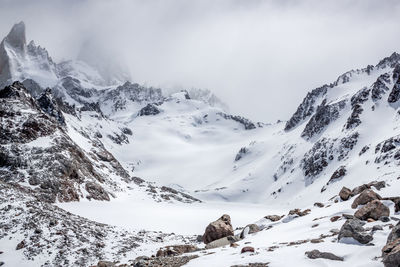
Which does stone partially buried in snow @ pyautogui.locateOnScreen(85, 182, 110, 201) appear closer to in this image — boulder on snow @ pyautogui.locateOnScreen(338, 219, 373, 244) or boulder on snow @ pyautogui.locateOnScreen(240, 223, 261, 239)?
boulder on snow @ pyautogui.locateOnScreen(240, 223, 261, 239)

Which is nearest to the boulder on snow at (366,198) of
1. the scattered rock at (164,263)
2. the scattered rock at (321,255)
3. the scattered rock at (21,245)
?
the scattered rock at (321,255)

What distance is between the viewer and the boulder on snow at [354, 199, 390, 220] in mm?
17016

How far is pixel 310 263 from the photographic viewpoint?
1293cm

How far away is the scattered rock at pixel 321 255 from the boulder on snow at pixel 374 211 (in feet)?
17.9

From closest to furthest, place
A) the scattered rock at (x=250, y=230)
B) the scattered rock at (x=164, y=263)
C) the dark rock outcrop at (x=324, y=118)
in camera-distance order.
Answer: the scattered rock at (x=164, y=263) → the scattered rock at (x=250, y=230) → the dark rock outcrop at (x=324, y=118)

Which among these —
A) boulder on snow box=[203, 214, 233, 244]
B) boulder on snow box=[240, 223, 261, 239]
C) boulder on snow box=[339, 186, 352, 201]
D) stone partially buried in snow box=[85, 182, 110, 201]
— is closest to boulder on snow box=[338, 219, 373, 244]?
boulder on snow box=[339, 186, 352, 201]

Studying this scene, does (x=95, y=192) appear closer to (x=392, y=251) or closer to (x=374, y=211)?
(x=374, y=211)

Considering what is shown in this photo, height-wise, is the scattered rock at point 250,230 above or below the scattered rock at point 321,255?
above

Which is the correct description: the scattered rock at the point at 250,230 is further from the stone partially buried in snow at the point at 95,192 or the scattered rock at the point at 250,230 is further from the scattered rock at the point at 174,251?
the stone partially buried in snow at the point at 95,192

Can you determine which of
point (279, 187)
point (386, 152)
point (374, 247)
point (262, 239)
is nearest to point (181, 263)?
point (262, 239)

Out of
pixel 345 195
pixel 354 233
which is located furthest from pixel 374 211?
pixel 345 195

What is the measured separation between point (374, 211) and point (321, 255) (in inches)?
234

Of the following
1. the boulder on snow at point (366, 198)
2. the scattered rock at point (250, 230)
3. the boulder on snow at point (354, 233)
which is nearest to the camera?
the boulder on snow at point (354, 233)

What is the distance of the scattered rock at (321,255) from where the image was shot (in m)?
13.0
